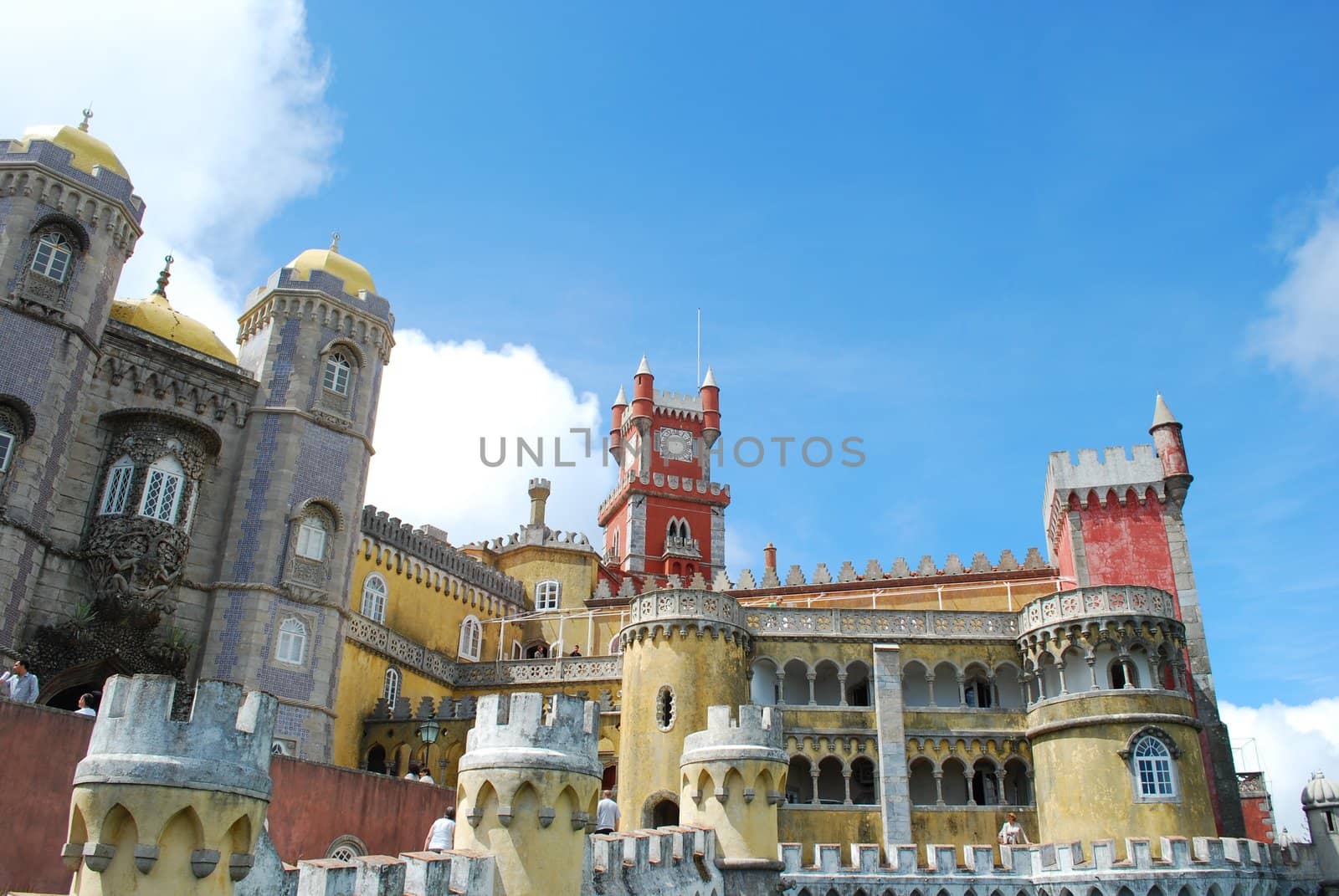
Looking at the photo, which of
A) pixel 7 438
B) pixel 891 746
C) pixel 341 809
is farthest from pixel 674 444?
pixel 341 809

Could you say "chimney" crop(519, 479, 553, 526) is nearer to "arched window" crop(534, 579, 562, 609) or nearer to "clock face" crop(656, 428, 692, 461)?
"arched window" crop(534, 579, 562, 609)

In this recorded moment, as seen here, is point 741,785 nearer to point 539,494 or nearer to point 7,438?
point 7,438

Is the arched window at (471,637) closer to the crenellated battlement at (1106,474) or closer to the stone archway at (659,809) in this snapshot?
the stone archway at (659,809)

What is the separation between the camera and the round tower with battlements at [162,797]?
9.04 m

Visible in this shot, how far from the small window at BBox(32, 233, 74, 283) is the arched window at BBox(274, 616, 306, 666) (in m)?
10.3

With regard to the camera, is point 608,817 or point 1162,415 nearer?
point 608,817

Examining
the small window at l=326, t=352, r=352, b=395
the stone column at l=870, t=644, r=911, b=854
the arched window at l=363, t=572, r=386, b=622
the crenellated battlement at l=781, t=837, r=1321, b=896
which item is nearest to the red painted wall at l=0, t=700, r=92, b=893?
the small window at l=326, t=352, r=352, b=395

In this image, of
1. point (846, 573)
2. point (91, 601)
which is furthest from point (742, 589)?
point (91, 601)

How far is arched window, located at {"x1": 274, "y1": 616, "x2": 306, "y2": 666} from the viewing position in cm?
2847

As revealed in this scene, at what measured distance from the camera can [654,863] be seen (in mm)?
16609

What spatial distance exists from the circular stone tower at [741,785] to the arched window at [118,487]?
655 inches

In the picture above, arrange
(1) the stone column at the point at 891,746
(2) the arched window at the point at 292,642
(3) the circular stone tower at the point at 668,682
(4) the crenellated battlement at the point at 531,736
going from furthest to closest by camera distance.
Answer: (1) the stone column at the point at 891,746 < (3) the circular stone tower at the point at 668,682 < (2) the arched window at the point at 292,642 < (4) the crenellated battlement at the point at 531,736

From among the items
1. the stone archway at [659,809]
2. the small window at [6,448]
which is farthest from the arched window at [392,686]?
the small window at [6,448]

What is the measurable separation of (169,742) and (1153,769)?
28.3 m
